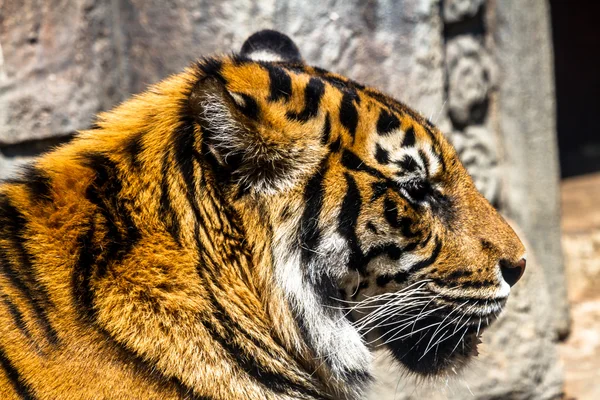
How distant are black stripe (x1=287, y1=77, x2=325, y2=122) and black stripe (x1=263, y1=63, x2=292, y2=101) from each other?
5cm

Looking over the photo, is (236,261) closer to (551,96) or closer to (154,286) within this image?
(154,286)

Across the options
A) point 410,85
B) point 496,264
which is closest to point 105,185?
point 496,264

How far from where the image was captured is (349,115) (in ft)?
7.83

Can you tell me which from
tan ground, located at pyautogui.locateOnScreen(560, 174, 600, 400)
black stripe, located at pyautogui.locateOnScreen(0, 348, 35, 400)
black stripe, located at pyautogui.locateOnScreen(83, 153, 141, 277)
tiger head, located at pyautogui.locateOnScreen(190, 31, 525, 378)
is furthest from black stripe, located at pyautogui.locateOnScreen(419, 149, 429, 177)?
tan ground, located at pyautogui.locateOnScreen(560, 174, 600, 400)

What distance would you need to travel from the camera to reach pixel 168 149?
7.35ft

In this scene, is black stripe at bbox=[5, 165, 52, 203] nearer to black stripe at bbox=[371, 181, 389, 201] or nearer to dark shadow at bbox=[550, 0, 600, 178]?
black stripe at bbox=[371, 181, 389, 201]

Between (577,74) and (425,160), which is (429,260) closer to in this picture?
(425,160)

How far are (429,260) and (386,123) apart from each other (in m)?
0.44

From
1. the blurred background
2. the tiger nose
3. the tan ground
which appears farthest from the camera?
the tan ground

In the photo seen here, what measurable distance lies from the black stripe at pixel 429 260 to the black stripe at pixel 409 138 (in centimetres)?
31

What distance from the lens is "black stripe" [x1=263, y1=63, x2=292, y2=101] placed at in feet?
7.43

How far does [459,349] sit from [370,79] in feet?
5.31

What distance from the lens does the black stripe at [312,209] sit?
2307mm

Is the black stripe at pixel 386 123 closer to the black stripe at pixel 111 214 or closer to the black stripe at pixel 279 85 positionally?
the black stripe at pixel 279 85
